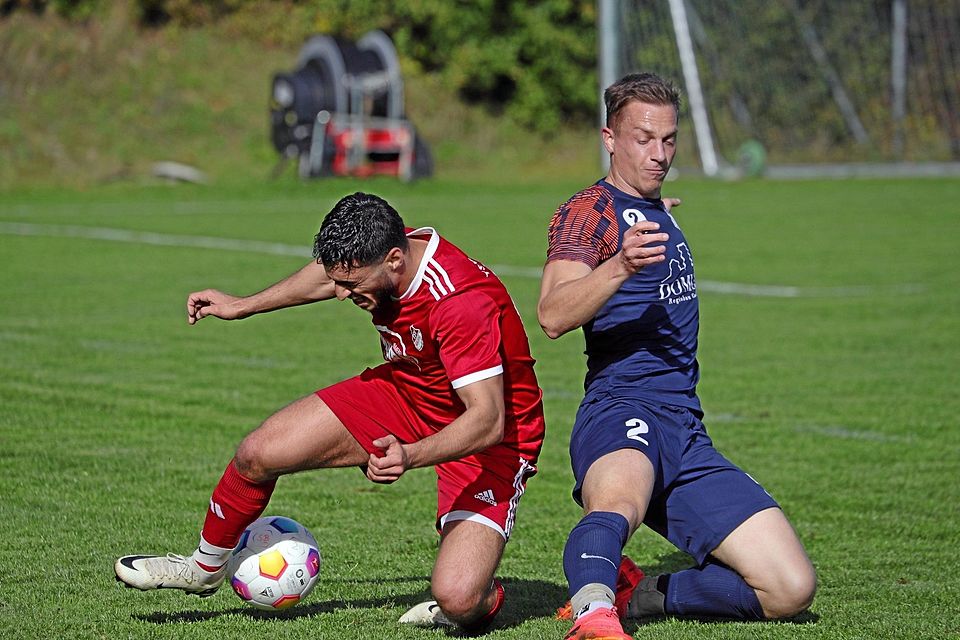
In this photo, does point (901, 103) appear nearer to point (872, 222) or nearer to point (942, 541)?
point (872, 222)

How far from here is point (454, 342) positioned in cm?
434

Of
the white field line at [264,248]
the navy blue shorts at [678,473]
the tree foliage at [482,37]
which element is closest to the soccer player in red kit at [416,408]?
the navy blue shorts at [678,473]

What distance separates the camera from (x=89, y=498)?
237 inches

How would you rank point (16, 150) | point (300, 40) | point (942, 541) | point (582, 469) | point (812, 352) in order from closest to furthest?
1. point (582, 469)
2. point (942, 541)
3. point (812, 352)
4. point (16, 150)
5. point (300, 40)

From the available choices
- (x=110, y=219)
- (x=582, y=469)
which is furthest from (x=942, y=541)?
(x=110, y=219)

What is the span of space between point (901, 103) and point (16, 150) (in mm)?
18231

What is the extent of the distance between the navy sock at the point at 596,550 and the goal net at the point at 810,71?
24.1 metres

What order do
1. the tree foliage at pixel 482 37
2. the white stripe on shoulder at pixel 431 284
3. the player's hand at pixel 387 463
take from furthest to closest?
the tree foliage at pixel 482 37 → the white stripe on shoulder at pixel 431 284 → the player's hand at pixel 387 463

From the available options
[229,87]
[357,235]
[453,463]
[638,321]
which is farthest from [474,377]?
[229,87]

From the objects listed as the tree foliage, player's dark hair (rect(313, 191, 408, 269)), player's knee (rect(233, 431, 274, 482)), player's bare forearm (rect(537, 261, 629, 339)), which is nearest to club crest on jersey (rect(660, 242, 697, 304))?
player's bare forearm (rect(537, 261, 629, 339))

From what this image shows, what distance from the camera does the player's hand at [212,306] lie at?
4961mm

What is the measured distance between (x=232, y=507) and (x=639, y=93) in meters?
1.98

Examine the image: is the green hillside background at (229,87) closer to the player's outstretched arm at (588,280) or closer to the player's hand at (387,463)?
the player's outstretched arm at (588,280)

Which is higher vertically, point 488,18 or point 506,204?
point 488,18
